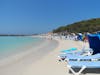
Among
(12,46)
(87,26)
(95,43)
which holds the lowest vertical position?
(12,46)

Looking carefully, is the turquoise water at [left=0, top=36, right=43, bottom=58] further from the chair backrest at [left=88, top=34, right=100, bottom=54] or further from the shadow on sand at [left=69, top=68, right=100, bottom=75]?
the shadow on sand at [left=69, top=68, right=100, bottom=75]

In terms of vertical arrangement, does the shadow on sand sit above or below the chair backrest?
below

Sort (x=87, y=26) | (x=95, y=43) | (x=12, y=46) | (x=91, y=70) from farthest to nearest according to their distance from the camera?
(x=87, y=26) → (x=12, y=46) → (x=95, y=43) → (x=91, y=70)

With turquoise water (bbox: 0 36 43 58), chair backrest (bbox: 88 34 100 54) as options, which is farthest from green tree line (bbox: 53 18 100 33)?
chair backrest (bbox: 88 34 100 54)

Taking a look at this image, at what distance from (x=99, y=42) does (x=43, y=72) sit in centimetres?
228

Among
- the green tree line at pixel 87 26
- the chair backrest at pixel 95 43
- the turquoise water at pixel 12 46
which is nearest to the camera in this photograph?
the chair backrest at pixel 95 43

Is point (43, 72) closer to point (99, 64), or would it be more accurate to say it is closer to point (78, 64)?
point (78, 64)

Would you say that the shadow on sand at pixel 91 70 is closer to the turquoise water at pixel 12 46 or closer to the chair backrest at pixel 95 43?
the chair backrest at pixel 95 43

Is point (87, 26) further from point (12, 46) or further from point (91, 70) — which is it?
point (91, 70)

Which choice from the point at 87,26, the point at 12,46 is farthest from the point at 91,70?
the point at 87,26

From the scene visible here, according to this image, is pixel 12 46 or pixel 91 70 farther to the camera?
pixel 12 46

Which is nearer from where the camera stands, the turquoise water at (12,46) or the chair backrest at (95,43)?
the chair backrest at (95,43)

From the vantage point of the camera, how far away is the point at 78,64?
6074 mm

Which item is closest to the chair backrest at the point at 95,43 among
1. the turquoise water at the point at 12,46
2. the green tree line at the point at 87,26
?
the turquoise water at the point at 12,46
